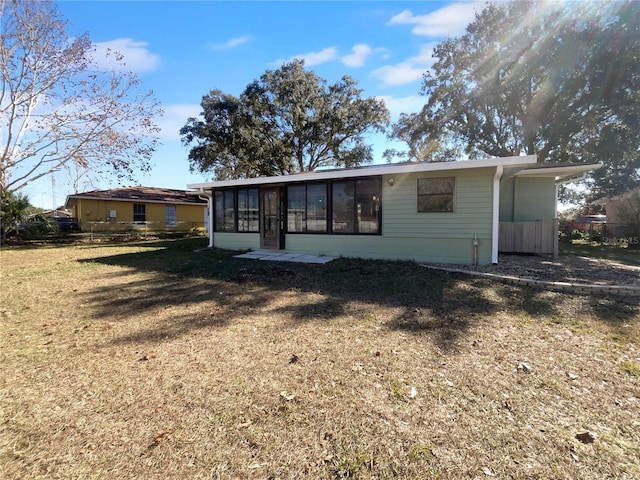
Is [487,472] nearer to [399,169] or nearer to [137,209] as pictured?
[399,169]

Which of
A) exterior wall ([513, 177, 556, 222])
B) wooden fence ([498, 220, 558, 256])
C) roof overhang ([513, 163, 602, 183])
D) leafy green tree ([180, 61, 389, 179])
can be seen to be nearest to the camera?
roof overhang ([513, 163, 602, 183])

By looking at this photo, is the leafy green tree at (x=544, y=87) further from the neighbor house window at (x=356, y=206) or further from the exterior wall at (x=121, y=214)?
the exterior wall at (x=121, y=214)

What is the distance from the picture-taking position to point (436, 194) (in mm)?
8273

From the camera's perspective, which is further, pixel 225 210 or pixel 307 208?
pixel 225 210

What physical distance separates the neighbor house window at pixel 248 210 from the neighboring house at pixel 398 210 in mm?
33

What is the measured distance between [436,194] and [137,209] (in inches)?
888

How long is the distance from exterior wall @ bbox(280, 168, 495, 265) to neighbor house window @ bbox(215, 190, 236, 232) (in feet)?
13.0

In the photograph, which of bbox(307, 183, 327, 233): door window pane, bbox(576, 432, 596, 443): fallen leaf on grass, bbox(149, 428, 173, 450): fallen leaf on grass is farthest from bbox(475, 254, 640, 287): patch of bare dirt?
bbox(149, 428, 173, 450): fallen leaf on grass

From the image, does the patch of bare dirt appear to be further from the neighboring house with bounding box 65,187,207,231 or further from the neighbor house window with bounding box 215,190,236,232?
the neighboring house with bounding box 65,187,207,231

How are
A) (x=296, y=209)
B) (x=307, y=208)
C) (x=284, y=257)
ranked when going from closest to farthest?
(x=284, y=257) → (x=307, y=208) → (x=296, y=209)

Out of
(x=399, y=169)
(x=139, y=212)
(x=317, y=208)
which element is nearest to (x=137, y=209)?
(x=139, y=212)

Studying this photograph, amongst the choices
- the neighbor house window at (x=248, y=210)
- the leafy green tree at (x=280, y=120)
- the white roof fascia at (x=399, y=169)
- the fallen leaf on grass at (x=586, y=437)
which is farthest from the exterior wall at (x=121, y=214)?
the fallen leaf on grass at (x=586, y=437)

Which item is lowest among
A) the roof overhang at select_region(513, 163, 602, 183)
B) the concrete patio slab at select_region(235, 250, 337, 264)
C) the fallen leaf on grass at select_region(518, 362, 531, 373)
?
the fallen leaf on grass at select_region(518, 362, 531, 373)

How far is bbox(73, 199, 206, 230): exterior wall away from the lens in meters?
22.3
